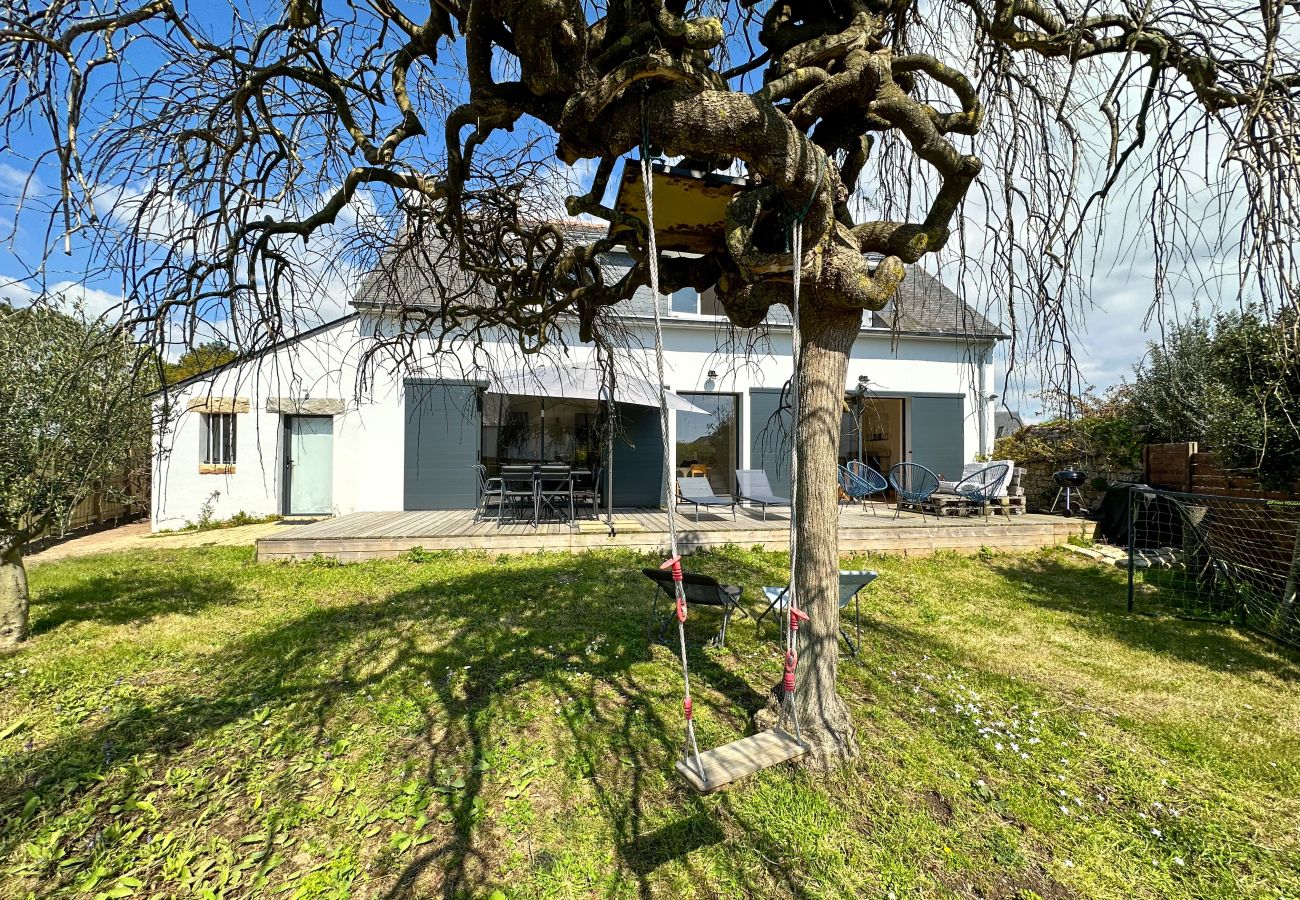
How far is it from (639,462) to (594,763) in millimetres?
8422

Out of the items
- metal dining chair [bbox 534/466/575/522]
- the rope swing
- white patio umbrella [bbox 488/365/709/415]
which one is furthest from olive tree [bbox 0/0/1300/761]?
metal dining chair [bbox 534/466/575/522]

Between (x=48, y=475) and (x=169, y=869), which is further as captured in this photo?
(x=48, y=475)

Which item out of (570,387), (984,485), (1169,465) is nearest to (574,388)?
(570,387)

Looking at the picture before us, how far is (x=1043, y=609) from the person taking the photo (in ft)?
19.5

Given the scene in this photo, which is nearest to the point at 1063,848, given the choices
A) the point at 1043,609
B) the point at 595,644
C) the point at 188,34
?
the point at 595,644

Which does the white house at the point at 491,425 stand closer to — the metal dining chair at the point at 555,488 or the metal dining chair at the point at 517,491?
the metal dining chair at the point at 517,491

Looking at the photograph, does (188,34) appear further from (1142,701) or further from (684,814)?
(1142,701)

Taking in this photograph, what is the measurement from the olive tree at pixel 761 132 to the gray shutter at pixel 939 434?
9.36m

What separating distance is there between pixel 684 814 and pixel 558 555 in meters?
5.19

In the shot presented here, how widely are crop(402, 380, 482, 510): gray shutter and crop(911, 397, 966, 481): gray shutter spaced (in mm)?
9168

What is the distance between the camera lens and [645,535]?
812 cm

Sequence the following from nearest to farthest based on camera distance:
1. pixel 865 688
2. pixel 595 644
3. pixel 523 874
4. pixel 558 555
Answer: pixel 523 874
pixel 865 688
pixel 595 644
pixel 558 555

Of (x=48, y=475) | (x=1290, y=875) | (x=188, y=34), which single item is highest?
(x=188, y=34)

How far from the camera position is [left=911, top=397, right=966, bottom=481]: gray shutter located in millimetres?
12023
